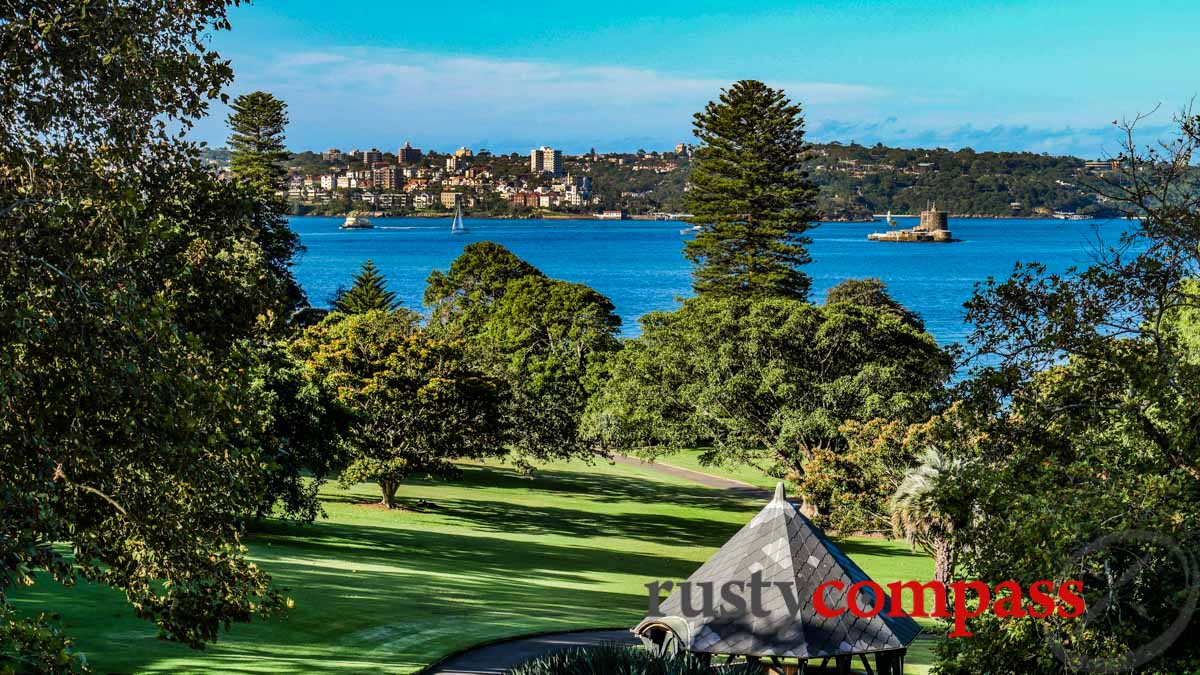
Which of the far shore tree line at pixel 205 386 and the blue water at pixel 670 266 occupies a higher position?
the far shore tree line at pixel 205 386

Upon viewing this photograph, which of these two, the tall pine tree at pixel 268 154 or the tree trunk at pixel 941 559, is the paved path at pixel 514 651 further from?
the tall pine tree at pixel 268 154

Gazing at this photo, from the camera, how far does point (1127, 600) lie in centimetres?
1030

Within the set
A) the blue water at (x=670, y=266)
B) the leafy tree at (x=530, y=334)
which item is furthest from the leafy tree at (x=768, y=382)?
the blue water at (x=670, y=266)

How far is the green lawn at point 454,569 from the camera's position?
15641 millimetres

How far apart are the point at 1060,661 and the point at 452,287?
179ft

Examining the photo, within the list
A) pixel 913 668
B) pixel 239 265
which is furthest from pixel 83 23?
pixel 913 668

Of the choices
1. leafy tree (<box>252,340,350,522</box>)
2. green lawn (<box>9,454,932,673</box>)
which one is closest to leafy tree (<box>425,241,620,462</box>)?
green lawn (<box>9,454,932,673</box>)

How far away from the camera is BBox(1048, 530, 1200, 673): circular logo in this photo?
9.83 m

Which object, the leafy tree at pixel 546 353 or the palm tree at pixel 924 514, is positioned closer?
the palm tree at pixel 924 514

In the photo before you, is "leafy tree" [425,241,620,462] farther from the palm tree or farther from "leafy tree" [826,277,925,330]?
the palm tree

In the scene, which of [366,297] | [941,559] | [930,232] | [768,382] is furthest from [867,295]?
[930,232]

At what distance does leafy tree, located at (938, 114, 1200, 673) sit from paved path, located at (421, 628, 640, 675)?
21.4ft

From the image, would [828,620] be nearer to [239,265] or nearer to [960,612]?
[960,612]

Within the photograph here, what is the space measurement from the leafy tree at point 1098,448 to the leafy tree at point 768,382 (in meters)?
20.4
